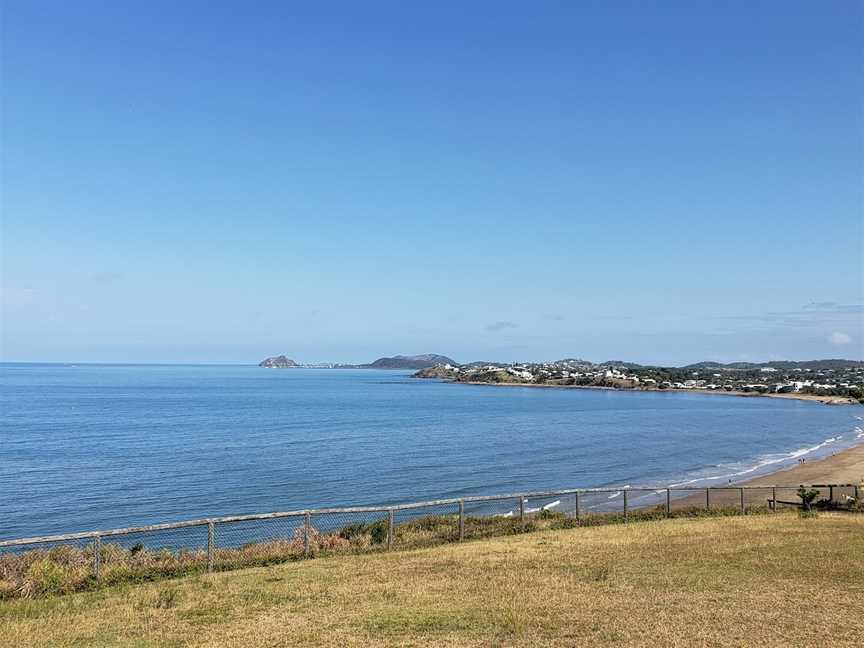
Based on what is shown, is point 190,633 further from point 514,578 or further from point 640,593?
point 640,593

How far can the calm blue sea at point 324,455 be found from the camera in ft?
133

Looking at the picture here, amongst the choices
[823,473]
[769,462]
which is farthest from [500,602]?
[769,462]

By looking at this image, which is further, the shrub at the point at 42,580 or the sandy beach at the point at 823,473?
the sandy beach at the point at 823,473

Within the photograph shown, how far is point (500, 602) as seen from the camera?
13000 mm

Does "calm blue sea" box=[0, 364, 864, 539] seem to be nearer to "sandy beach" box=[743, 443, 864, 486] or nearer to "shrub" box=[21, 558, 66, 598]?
"sandy beach" box=[743, 443, 864, 486]

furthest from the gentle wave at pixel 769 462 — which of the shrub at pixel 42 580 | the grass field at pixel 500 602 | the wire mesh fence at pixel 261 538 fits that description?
the shrub at pixel 42 580

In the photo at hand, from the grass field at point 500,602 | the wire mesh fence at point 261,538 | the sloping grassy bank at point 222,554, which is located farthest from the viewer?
the wire mesh fence at point 261,538

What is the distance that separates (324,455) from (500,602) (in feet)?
158

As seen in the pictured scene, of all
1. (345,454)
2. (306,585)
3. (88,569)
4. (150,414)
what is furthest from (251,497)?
(150,414)

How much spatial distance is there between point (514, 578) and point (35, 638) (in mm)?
8721

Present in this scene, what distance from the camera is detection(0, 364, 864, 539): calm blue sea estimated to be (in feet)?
133

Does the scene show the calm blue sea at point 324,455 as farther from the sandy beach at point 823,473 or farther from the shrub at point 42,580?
the shrub at point 42,580

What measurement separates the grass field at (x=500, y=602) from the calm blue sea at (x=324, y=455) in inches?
876

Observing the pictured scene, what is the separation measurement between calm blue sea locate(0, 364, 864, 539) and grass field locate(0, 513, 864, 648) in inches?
876
